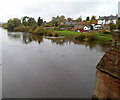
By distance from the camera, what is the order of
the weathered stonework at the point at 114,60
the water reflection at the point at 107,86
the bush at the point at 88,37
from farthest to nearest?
the bush at the point at 88,37 → the water reflection at the point at 107,86 → the weathered stonework at the point at 114,60

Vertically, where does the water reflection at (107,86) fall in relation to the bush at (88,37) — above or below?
below

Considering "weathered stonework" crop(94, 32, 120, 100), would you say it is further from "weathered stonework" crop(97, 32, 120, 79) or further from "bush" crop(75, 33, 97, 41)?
"bush" crop(75, 33, 97, 41)

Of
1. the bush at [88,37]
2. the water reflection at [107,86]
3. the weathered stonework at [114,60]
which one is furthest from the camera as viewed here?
the bush at [88,37]

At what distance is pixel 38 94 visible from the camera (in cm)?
787

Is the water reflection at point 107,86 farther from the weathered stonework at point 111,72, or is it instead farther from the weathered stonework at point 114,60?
the weathered stonework at point 114,60

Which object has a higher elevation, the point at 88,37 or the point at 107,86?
the point at 88,37

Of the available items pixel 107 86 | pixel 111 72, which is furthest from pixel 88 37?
pixel 111 72

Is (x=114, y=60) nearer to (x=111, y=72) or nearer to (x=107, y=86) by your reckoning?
(x=111, y=72)

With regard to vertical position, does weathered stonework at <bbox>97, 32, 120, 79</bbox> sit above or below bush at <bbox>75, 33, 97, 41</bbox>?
below

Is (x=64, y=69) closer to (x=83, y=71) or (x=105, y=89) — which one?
(x=83, y=71)

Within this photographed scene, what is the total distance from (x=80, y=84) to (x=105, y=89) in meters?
4.15

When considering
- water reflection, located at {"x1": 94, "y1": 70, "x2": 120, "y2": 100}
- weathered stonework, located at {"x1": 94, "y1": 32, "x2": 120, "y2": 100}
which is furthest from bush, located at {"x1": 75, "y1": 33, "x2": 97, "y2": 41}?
weathered stonework, located at {"x1": 94, "y1": 32, "x2": 120, "y2": 100}

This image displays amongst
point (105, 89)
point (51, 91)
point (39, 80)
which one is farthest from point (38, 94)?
point (105, 89)

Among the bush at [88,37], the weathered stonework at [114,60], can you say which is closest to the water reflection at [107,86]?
the weathered stonework at [114,60]
